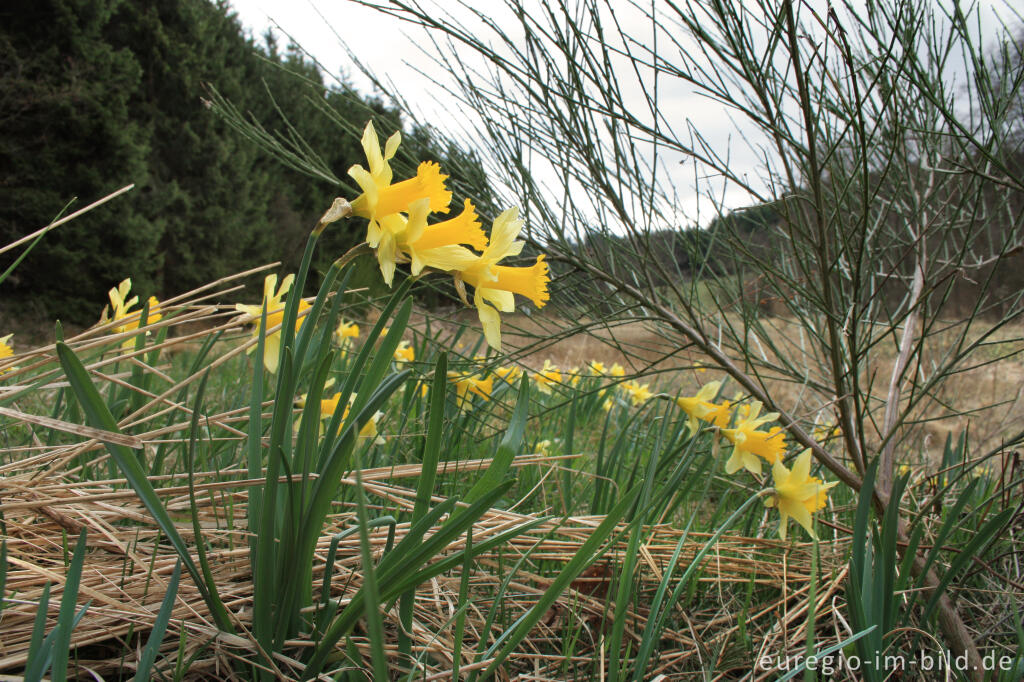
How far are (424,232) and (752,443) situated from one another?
31.2 inches

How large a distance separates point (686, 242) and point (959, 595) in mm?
801

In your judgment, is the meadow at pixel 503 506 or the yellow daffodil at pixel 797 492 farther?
the yellow daffodil at pixel 797 492

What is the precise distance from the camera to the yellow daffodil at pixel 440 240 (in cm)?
69

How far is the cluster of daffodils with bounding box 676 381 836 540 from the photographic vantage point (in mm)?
1045

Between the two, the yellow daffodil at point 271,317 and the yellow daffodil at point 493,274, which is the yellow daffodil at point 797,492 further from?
the yellow daffodil at point 271,317

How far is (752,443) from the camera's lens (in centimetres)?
120

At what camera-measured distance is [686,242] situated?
1.31 metres

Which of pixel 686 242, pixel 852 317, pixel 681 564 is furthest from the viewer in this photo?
pixel 686 242

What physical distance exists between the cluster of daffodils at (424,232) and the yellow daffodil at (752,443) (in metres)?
0.61

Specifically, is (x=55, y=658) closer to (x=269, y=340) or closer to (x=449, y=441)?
(x=269, y=340)

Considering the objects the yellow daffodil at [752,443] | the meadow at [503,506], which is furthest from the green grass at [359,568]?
the yellow daffodil at [752,443]

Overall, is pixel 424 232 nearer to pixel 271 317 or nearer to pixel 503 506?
pixel 271 317

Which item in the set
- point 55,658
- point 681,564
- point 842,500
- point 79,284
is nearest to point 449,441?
point 681,564

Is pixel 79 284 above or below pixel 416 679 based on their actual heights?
above
